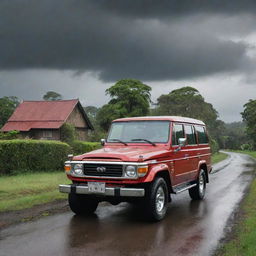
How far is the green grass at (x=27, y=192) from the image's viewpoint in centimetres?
978

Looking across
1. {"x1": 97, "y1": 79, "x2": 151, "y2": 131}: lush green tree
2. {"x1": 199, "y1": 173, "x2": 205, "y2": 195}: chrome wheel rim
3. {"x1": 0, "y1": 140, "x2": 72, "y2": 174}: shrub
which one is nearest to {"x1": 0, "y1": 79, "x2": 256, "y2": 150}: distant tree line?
{"x1": 97, "y1": 79, "x2": 151, "y2": 131}: lush green tree

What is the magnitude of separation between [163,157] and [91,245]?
289 centimetres

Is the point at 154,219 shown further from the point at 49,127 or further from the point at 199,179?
the point at 49,127

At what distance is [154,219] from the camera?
24.9ft

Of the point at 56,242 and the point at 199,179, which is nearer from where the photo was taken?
the point at 56,242

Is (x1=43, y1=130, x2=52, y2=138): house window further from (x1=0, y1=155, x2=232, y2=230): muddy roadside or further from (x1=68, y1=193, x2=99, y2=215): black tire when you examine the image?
(x1=68, y1=193, x2=99, y2=215): black tire

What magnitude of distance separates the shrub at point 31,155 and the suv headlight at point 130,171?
11644 millimetres

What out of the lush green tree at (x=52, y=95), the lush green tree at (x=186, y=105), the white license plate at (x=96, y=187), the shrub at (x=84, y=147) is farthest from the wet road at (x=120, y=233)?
the lush green tree at (x=52, y=95)

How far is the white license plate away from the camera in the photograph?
7.34m

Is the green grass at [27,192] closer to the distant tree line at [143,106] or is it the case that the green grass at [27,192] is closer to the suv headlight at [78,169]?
the suv headlight at [78,169]

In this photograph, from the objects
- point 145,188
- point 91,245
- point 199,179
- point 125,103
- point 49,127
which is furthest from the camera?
point 125,103

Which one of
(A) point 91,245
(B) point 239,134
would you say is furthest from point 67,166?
(B) point 239,134

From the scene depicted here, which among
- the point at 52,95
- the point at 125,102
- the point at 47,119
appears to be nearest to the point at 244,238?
the point at 47,119

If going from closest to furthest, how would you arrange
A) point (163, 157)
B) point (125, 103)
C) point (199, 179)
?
point (163, 157), point (199, 179), point (125, 103)
